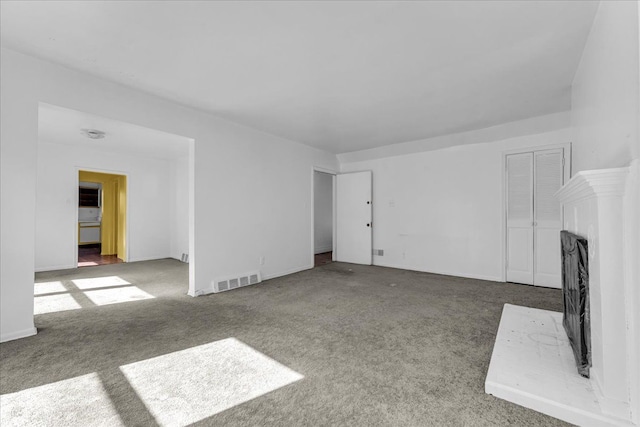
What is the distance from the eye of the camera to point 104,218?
717 centimetres

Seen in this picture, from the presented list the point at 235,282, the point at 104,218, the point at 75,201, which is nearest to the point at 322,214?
the point at 235,282

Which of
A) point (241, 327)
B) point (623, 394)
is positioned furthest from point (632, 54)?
point (241, 327)

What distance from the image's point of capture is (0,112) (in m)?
2.28

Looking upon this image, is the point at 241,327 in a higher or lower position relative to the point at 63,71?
lower

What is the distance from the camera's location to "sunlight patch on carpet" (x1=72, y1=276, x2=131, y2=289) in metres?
4.06

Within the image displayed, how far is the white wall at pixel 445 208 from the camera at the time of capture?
4407 mm

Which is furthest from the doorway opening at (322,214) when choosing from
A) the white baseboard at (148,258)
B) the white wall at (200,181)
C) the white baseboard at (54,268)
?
the white baseboard at (54,268)

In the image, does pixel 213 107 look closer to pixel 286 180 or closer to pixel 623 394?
pixel 286 180

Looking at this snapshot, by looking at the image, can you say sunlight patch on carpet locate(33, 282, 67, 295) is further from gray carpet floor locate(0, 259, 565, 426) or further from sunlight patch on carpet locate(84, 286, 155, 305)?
gray carpet floor locate(0, 259, 565, 426)

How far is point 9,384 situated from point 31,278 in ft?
3.56

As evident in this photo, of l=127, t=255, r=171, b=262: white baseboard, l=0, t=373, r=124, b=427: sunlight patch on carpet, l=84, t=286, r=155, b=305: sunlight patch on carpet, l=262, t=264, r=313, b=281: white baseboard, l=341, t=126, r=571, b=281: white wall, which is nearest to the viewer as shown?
l=0, t=373, r=124, b=427: sunlight patch on carpet

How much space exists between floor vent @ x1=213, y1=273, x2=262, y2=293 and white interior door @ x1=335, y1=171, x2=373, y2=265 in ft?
7.79

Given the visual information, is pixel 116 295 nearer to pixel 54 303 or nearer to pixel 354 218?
pixel 54 303

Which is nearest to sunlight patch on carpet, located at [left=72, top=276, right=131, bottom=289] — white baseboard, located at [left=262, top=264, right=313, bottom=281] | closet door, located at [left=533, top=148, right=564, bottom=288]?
white baseboard, located at [left=262, top=264, right=313, bottom=281]
